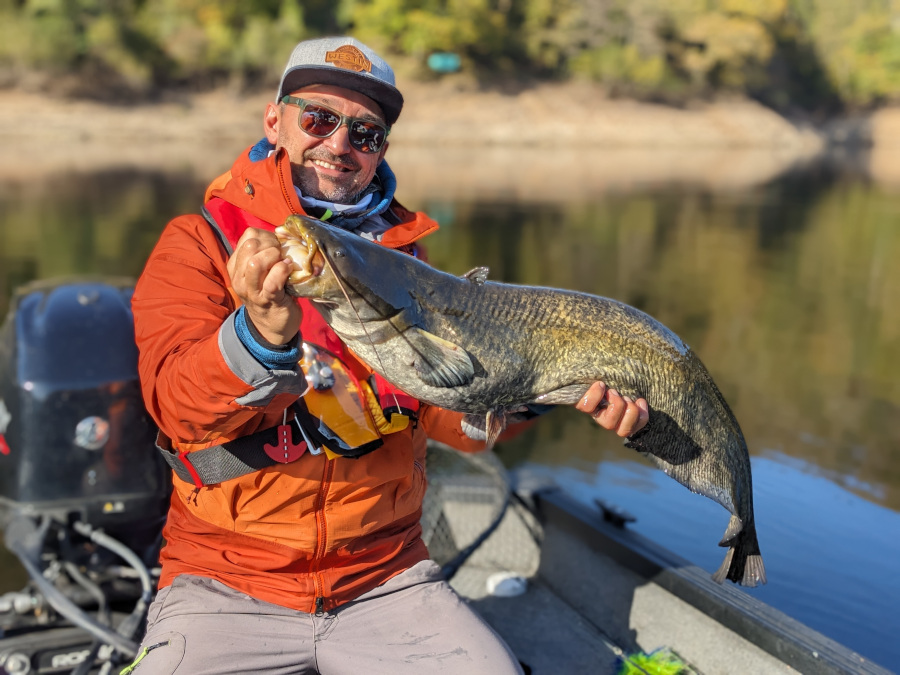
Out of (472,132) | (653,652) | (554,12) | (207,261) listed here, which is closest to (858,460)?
(653,652)

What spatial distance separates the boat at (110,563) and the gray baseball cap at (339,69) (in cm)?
151

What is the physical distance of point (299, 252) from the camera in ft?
7.34

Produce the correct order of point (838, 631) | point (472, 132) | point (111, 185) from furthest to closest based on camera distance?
point (472, 132)
point (111, 185)
point (838, 631)

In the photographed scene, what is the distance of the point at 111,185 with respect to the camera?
27.6 m

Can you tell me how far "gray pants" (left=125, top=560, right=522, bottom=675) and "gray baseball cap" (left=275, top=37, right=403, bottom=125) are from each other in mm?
1802

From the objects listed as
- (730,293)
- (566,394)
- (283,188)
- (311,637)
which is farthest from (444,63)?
(311,637)

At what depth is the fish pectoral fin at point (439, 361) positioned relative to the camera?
8.13 feet

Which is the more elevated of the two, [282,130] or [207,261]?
[282,130]

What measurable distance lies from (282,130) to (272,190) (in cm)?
44

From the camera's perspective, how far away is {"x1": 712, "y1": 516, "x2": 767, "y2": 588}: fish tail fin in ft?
10.0

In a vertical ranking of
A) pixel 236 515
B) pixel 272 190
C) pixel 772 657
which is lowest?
pixel 772 657

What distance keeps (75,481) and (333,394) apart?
1.56 metres

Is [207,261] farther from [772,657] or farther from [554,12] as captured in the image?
[554,12]

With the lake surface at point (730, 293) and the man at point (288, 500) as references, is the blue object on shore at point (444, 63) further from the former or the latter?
the man at point (288, 500)
